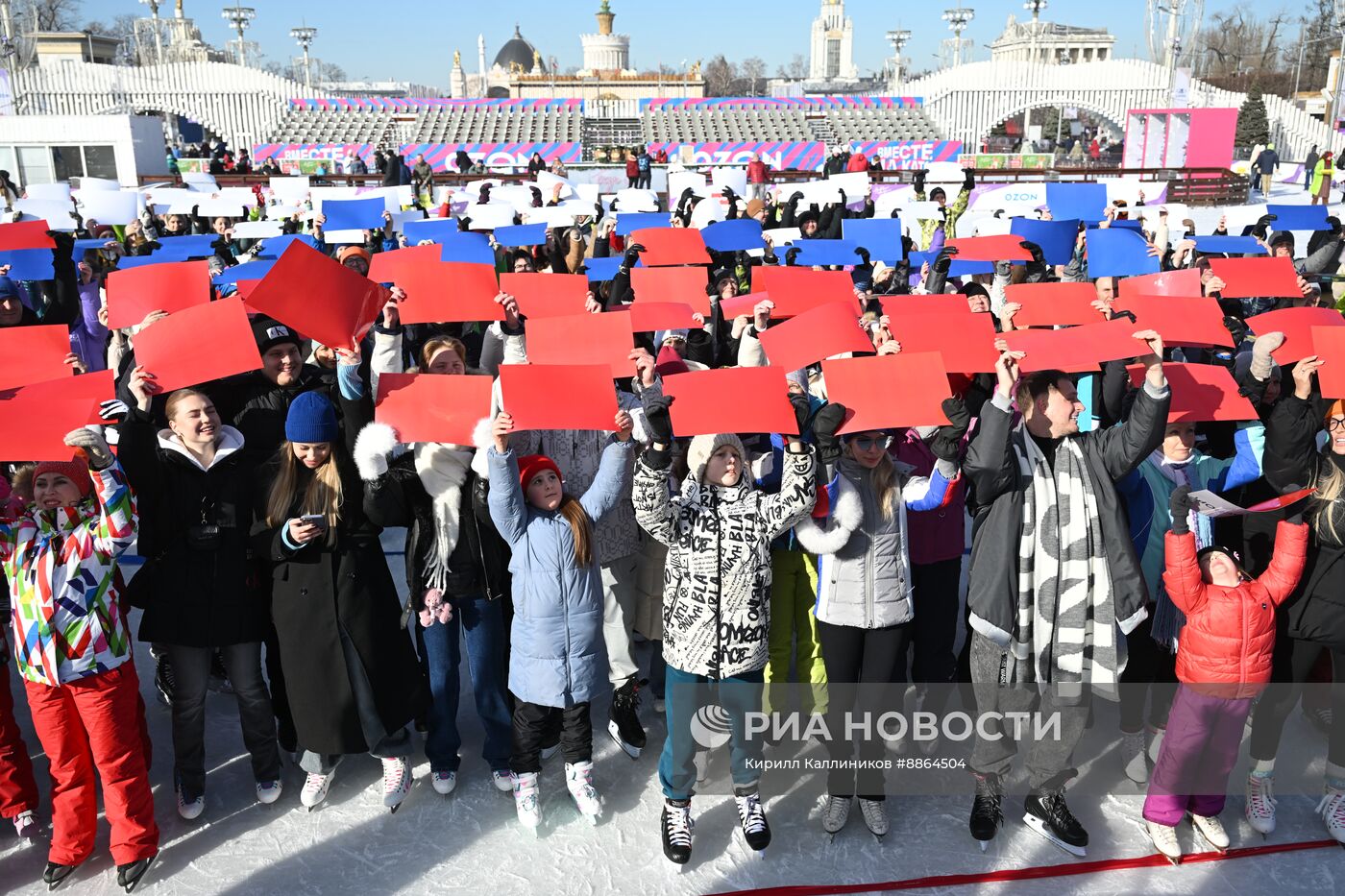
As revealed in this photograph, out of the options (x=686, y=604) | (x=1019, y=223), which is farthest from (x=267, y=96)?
(x=686, y=604)

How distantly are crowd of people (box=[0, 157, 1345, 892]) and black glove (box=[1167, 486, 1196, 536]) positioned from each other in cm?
1

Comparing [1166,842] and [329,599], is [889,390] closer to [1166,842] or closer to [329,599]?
[1166,842]

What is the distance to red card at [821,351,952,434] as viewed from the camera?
3.23 metres

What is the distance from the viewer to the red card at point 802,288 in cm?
501

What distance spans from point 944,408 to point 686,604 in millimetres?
1086

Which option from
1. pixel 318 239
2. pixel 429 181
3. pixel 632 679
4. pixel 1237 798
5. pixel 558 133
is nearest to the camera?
pixel 1237 798

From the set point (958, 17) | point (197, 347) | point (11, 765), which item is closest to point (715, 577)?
point (197, 347)

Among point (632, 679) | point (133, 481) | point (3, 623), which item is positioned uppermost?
point (133, 481)

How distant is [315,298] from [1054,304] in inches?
123

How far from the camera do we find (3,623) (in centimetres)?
343

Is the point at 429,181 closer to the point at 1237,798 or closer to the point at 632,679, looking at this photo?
the point at 632,679

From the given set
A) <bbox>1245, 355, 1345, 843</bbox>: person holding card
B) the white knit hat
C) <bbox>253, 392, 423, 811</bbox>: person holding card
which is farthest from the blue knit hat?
Answer: <bbox>1245, 355, 1345, 843</bbox>: person holding card

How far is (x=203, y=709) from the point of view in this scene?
11.7 feet

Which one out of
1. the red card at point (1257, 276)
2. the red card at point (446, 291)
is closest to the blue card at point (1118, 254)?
the red card at point (1257, 276)
